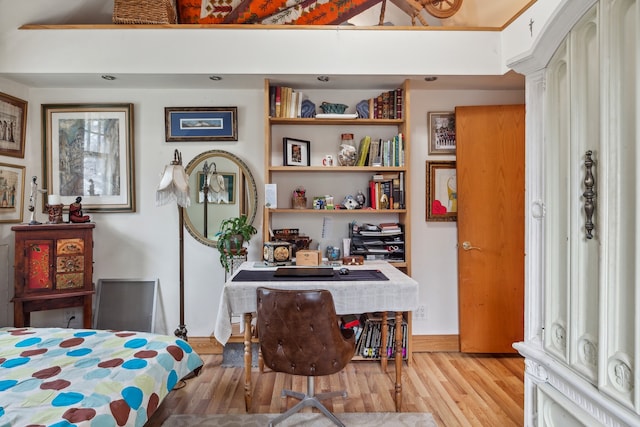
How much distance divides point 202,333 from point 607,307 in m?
2.93

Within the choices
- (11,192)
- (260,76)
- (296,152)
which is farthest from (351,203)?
(11,192)

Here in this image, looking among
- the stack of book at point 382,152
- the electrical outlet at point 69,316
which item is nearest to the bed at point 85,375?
the electrical outlet at point 69,316

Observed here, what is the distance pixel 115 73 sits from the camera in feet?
8.86

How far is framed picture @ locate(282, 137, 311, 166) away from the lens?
295 cm

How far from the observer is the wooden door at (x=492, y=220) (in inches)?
117

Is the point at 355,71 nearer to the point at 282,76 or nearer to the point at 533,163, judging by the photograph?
the point at 282,76

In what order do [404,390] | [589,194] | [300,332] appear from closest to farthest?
[589,194], [300,332], [404,390]

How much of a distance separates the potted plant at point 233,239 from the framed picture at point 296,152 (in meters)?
0.62

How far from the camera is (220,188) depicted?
3115 millimetres

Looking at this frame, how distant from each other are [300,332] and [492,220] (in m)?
2.02

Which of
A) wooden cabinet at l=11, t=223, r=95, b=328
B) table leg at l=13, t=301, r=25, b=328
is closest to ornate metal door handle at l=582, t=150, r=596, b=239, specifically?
wooden cabinet at l=11, t=223, r=95, b=328

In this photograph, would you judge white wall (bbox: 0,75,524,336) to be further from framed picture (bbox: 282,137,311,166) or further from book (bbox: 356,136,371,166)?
book (bbox: 356,136,371,166)

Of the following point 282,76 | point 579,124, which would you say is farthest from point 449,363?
point 282,76

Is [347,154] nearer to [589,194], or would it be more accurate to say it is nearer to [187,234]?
[187,234]
